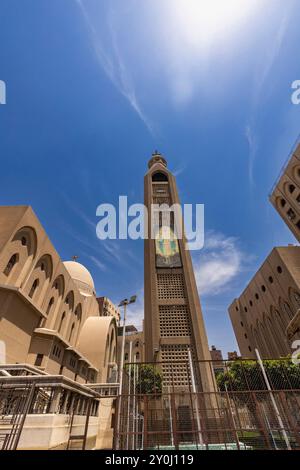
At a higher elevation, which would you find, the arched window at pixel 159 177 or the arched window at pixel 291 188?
the arched window at pixel 159 177

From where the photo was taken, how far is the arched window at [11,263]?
17.0m

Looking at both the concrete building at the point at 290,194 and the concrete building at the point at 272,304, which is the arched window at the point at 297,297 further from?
the concrete building at the point at 290,194

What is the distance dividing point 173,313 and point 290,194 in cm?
2444

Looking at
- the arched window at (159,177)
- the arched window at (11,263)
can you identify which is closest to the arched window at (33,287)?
the arched window at (11,263)

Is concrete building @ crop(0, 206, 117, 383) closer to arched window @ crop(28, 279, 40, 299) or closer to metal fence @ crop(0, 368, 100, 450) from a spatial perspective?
arched window @ crop(28, 279, 40, 299)

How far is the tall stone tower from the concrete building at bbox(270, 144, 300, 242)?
1624 cm

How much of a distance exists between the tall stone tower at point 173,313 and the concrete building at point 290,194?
1624 centimetres

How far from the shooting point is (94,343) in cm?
3031

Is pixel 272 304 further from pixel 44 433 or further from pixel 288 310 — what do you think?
pixel 44 433

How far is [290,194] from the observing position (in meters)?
33.1

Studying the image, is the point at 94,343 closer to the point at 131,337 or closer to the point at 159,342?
the point at 159,342

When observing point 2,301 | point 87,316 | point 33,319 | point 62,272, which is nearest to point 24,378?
point 2,301

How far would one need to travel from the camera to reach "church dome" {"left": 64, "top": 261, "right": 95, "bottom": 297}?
39.9 metres

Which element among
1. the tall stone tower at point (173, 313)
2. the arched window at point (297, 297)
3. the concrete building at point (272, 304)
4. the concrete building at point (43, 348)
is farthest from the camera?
the concrete building at point (272, 304)
